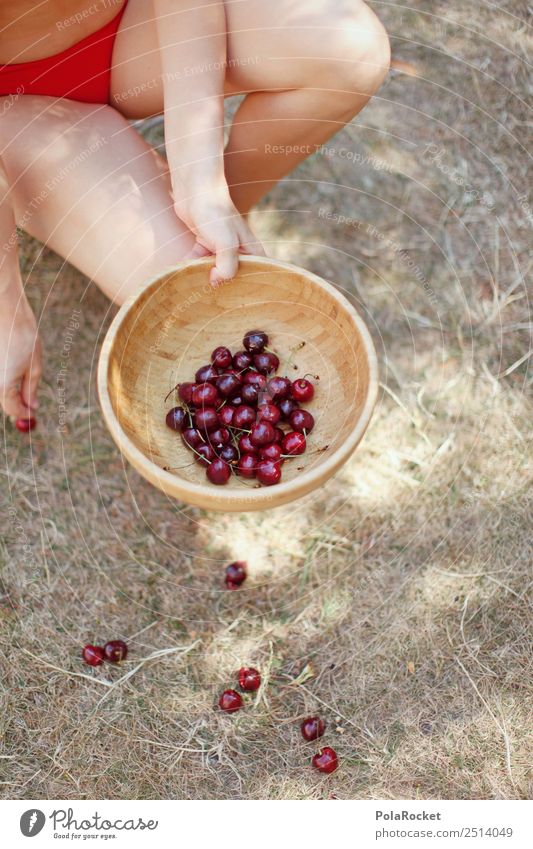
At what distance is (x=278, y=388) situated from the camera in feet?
5.92

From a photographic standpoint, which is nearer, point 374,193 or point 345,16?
point 345,16

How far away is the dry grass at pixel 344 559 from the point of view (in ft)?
5.93

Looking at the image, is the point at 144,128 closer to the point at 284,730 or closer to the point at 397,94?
the point at 397,94

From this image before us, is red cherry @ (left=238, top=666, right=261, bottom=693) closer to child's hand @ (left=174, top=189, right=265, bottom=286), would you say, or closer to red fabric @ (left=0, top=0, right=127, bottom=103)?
child's hand @ (left=174, top=189, right=265, bottom=286)

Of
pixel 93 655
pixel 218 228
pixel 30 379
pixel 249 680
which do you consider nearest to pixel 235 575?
pixel 249 680

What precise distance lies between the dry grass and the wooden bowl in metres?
0.40

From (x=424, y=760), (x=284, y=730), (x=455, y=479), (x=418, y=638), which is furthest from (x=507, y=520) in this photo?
(x=284, y=730)

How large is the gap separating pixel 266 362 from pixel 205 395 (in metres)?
0.17

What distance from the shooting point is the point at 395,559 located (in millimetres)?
2059

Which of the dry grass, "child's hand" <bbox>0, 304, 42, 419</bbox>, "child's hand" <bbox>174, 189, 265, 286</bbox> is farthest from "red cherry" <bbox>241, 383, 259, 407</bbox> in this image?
"child's hand" <bbox>0, 304, 42, 419</bbox>

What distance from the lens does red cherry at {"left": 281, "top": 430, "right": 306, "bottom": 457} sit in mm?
1733

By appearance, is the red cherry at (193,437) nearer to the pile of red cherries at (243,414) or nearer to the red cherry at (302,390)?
the pile of red cherries at (243,414)

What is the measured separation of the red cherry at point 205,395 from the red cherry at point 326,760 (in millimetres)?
792
